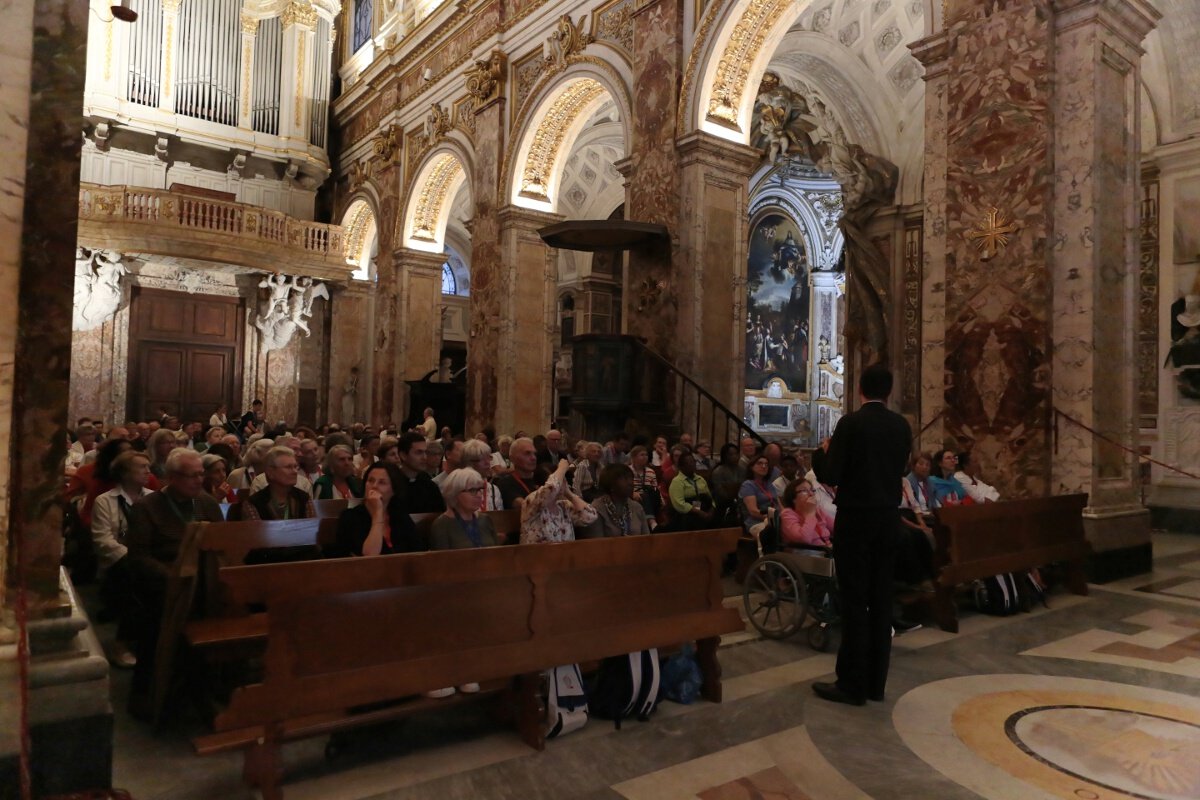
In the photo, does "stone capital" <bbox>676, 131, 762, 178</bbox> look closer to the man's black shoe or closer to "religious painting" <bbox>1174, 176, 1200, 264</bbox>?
"religious painting" <bbox>1174, 176, 1200, 264</bbox>

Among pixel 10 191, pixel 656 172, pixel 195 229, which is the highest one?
pixel 195 229

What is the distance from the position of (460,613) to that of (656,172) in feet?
27.3

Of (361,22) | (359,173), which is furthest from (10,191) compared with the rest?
(361,22)

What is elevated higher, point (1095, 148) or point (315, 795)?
point (1095, 148)

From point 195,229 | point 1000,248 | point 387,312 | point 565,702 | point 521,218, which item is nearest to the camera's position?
point 565,702

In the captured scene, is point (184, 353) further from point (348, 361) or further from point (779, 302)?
point (779, 302)

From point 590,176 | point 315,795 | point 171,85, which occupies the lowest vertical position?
point 315,795

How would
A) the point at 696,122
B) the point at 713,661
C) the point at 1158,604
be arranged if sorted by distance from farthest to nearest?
the point at 696,122, the point at 1158,604, the point at 713,661

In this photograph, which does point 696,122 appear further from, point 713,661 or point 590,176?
point 590,176

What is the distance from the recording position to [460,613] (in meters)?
3.11

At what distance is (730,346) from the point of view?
10281 millimetres

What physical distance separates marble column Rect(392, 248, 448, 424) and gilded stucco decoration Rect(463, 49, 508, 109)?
13.0 feet

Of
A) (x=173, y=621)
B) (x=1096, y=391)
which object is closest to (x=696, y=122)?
(x=1096, y=391)

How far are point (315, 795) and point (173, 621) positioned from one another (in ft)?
3.42
